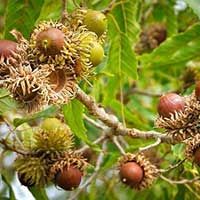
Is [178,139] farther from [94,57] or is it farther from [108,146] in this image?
[108,146]

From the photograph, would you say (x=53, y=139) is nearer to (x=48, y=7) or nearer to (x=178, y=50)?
(x=48, y=7)

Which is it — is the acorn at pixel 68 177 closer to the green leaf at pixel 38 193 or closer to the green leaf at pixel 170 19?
the green leaf at pixel 38 193

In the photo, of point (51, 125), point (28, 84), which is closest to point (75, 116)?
point (51, 125)

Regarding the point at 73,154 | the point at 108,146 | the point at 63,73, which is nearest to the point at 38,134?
the point at 73,154

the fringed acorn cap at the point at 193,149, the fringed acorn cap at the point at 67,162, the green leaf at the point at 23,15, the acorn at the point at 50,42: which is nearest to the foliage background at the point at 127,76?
the green leaf at the point at 23,15

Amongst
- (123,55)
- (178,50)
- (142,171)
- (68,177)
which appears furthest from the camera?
(178,50)

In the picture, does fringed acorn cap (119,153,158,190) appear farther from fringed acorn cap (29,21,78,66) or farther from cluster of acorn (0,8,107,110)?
fringed acorn cap (29,21,78,66)
